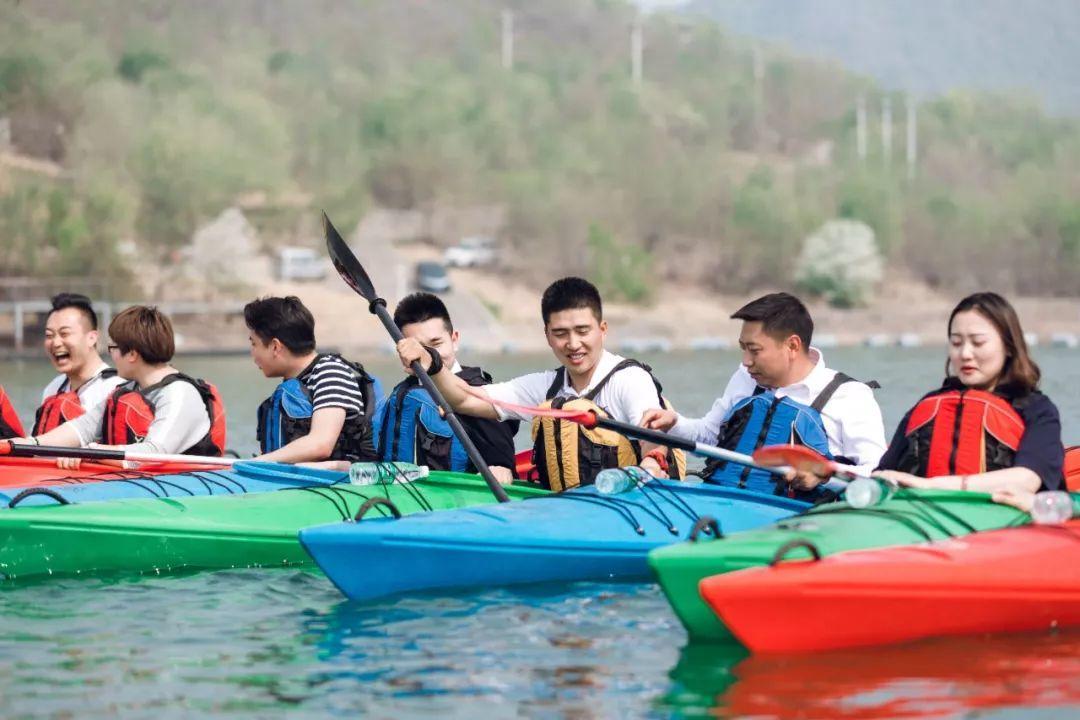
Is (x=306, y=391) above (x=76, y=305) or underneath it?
underneath

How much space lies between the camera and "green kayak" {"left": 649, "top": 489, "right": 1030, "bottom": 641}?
5.22 metres

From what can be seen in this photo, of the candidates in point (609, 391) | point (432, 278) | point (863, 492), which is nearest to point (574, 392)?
point (609, 391)

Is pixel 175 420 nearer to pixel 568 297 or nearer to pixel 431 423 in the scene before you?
pixel 431 423

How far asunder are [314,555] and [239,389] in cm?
2041

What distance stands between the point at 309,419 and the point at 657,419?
1974mm

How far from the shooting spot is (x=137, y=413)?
8.10m

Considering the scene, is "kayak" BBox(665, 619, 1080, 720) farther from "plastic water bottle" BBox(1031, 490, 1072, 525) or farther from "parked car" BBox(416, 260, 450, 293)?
"parked car" BBox(416, 260, 450, 293)

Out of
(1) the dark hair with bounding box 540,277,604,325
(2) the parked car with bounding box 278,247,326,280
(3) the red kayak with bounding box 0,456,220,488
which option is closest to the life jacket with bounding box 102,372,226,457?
(3) the red kayak with bounding box 0,456,220,488

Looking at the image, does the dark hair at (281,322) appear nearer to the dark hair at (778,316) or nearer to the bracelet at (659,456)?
the bracelet at (659,456)

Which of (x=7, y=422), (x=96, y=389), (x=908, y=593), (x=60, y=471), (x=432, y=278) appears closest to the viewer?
(x=908, y=593)

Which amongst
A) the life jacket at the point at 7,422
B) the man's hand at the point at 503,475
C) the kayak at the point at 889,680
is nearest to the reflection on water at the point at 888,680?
the kayak at the point at 889,680

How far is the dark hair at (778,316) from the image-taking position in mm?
6473

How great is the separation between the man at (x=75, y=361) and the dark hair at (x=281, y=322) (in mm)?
1126

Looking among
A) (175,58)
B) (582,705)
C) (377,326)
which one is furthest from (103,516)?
(175,58)
